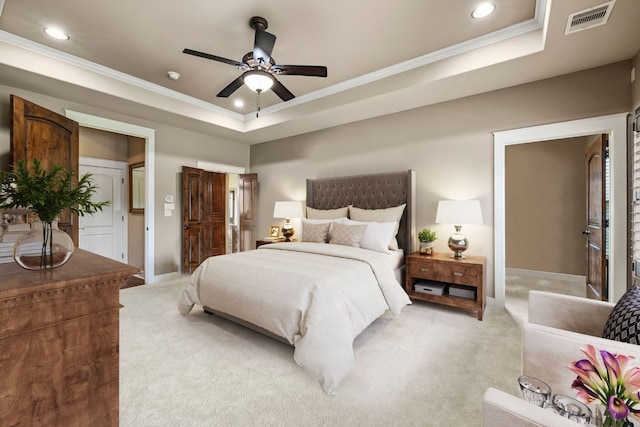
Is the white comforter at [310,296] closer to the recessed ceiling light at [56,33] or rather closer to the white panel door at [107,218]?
the recessed ceiling light at [56,33]

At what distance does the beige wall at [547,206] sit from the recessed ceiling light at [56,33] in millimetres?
6289

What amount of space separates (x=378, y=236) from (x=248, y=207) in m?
3.31

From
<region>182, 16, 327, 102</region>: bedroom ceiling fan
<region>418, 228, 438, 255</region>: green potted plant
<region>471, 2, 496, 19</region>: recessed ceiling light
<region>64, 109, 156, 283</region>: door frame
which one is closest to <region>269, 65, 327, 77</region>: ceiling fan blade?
<region>182, 16, 327, 102</region>: bedroom ceiling fan

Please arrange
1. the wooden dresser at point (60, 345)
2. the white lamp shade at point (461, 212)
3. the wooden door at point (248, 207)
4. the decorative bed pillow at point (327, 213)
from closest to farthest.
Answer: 1. the wooden dresser at point (60, 345)
2. the white lamp shade at point (461, 212)
3. the decorative bed pillow at point (327, 213)
4. the wooden door at point (248, 207)

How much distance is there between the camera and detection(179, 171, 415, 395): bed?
1.92 m

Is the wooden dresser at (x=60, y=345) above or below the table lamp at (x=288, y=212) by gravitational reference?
below

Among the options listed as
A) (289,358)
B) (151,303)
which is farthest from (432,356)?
(151,303)

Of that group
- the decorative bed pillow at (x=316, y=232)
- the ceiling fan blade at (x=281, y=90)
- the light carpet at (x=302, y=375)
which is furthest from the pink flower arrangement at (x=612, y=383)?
the decorative bed pillow at (x=316, y=232)

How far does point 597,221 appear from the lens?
309 centimetres

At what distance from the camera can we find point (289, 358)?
2209mm

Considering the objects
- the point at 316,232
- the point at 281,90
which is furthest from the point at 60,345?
the point at 316,232

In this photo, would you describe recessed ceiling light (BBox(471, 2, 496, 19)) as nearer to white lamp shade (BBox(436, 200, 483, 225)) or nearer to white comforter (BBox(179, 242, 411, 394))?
white lamp shade (BBox(436, 200, 483, 225))

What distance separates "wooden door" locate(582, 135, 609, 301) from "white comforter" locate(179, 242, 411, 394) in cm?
216

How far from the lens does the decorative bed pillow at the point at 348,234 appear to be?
3.44m
